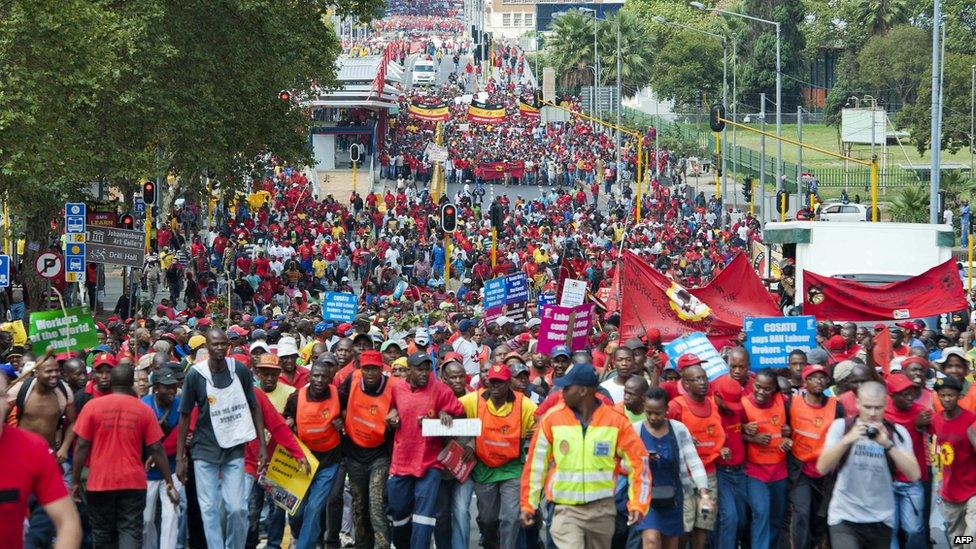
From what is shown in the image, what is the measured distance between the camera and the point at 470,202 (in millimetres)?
50562

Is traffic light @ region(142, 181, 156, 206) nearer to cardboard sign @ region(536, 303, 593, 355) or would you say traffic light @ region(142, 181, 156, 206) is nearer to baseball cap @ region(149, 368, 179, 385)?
cardboard sign @ region(536, 303, 593, 355)

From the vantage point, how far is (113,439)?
34.2 feet

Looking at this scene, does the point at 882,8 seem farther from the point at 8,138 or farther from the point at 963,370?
the point at 963,370

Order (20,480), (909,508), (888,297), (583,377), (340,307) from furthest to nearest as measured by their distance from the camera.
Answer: (340,307)
(888,297)
(909,508)
(583,377)
(20,480)

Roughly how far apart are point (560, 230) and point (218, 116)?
14091 millimetres

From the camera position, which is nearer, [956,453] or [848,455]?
[848,455]

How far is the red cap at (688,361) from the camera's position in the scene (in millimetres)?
11305

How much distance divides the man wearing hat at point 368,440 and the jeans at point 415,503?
0.23 meters

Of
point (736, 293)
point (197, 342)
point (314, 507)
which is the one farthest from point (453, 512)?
point (736, 293)

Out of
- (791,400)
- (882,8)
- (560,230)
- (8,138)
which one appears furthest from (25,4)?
(882,8)

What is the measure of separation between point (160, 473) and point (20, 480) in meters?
4.55

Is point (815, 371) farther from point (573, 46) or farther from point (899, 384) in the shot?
point (573, 46)

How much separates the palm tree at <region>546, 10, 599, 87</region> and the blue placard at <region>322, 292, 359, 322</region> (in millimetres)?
64806

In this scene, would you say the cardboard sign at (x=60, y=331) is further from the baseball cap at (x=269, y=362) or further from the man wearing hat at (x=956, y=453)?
the man wearing hat at (x=956, y=453)
